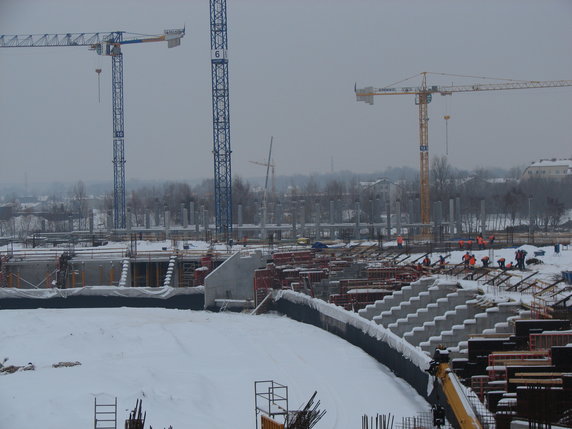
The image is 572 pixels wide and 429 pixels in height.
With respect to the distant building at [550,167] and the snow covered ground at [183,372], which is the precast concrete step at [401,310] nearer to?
the snow covered ground at [183,372]

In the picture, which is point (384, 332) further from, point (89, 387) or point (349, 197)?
point (349, 197)

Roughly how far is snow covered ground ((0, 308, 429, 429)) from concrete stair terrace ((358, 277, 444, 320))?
5.21ft

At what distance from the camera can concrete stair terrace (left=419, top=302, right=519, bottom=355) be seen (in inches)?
866

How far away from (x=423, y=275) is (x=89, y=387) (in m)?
15.6

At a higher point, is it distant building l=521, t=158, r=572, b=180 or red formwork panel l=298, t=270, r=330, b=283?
distant building l=521, t=158, r=572, b=180

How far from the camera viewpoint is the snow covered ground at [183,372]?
56.0ft

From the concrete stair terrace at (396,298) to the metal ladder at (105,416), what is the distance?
11.5 m

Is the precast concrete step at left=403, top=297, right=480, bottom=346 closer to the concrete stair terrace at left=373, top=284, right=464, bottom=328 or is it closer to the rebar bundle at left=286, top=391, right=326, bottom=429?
the concrete stair terrace at left=373, top=284, right=464, bottom=328

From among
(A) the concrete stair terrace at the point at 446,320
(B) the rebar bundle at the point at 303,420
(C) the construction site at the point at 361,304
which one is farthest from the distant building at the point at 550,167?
(B) the rebar bundle at the point at 303,420

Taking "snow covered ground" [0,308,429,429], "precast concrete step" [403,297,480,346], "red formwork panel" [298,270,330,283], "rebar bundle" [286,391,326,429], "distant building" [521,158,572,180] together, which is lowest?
"snow covered ground" [0,308,429,429]

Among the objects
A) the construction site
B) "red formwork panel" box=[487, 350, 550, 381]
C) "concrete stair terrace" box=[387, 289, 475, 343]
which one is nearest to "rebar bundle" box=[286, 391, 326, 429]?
the construction site

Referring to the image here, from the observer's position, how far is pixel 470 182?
11562 centimetres

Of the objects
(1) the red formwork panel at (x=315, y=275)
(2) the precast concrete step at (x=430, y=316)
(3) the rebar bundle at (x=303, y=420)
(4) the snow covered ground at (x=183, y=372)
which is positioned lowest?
(4) the snow covered ground at (x=183, y=372)

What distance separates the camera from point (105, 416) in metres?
16.7
